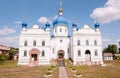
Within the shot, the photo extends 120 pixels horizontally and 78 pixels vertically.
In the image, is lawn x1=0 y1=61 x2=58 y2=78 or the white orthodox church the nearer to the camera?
lawn x1=0 y1=61 x2=58 y2=78

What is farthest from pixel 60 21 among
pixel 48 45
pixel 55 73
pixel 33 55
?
pixel 55 73

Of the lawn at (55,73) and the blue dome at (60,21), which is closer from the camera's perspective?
the lawn at (55,73)

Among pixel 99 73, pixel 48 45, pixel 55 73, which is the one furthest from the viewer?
pixel 48 45

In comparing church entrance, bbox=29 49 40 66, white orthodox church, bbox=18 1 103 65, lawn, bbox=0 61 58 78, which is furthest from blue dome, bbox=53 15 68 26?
lawn, bbox=0 61 58 78

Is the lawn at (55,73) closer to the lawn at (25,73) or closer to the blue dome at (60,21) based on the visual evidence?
the lawn at (25,73)

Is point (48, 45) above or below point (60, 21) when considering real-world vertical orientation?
below

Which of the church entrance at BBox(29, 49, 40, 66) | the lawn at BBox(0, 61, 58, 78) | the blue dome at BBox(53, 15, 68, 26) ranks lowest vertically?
the lawn at BBox(0, 61, 58, 78)

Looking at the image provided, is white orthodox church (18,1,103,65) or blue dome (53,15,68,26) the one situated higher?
blue dome (53,15,68,26)

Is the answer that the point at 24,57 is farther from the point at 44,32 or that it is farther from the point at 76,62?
the point at 76,62

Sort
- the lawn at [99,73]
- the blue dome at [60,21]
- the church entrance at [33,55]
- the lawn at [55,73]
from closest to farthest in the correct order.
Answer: the lawn at [99,73] → the lawn at [55,73] → the church entrance at [33,55] → the blue dome at [60,21]

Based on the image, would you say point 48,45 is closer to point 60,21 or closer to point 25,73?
point 60,21

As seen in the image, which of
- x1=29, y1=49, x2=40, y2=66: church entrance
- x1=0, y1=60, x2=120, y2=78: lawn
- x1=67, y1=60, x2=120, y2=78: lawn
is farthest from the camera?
x1=29, y1=49, x2=40, y2=66: church entrance

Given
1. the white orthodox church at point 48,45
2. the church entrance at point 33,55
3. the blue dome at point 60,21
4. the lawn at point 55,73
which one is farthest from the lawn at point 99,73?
the blue dome at point 60,21

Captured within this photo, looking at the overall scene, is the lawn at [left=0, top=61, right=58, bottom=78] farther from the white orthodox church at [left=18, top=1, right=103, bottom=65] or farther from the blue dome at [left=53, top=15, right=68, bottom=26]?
the blue dome at [left=53, top=15, right=68, bottom=26]
